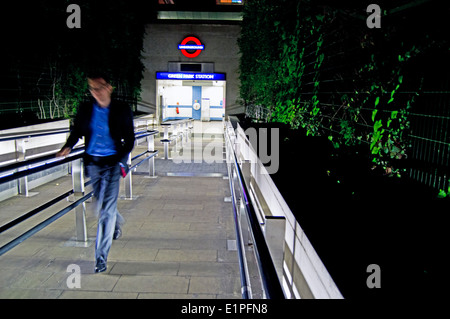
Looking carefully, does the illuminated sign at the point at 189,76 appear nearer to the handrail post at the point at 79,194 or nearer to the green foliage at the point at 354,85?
the green foliage at the point at 354,85

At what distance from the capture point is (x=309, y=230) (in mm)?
1870

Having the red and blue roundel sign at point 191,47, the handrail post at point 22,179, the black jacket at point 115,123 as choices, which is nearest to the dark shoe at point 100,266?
the black jacket at point 115,123

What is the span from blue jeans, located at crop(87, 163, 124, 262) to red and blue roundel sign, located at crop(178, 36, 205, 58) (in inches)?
706

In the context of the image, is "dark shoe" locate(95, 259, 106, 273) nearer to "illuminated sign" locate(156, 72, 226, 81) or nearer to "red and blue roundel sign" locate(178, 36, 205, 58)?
"illuminated sign" locate(156, 72, 226, 81)

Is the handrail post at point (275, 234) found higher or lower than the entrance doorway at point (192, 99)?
lower

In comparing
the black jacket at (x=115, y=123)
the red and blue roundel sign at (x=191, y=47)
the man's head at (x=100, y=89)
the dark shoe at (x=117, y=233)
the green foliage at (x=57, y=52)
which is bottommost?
the dark shoe at (x=117, y=233)

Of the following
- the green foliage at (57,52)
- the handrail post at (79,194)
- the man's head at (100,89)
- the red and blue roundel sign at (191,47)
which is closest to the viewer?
the man's head at (100,89)

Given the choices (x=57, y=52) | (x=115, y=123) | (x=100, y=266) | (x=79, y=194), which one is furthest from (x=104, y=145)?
(x=57, y=52)

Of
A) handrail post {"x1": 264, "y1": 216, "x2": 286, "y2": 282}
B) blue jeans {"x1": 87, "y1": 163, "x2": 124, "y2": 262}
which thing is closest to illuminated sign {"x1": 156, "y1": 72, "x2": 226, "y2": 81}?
blue jeans {"x1": 87, "y1": 163, "x2": 124, "y2": 262}

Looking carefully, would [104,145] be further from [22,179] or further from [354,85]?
[22,179]

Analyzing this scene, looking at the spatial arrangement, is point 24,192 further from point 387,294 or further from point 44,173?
point 387,294

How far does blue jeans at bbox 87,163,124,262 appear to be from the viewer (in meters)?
2.99

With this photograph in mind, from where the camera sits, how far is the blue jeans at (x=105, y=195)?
299 cm

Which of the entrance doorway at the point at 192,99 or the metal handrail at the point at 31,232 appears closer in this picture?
the metal handrail at the point at 31,232
